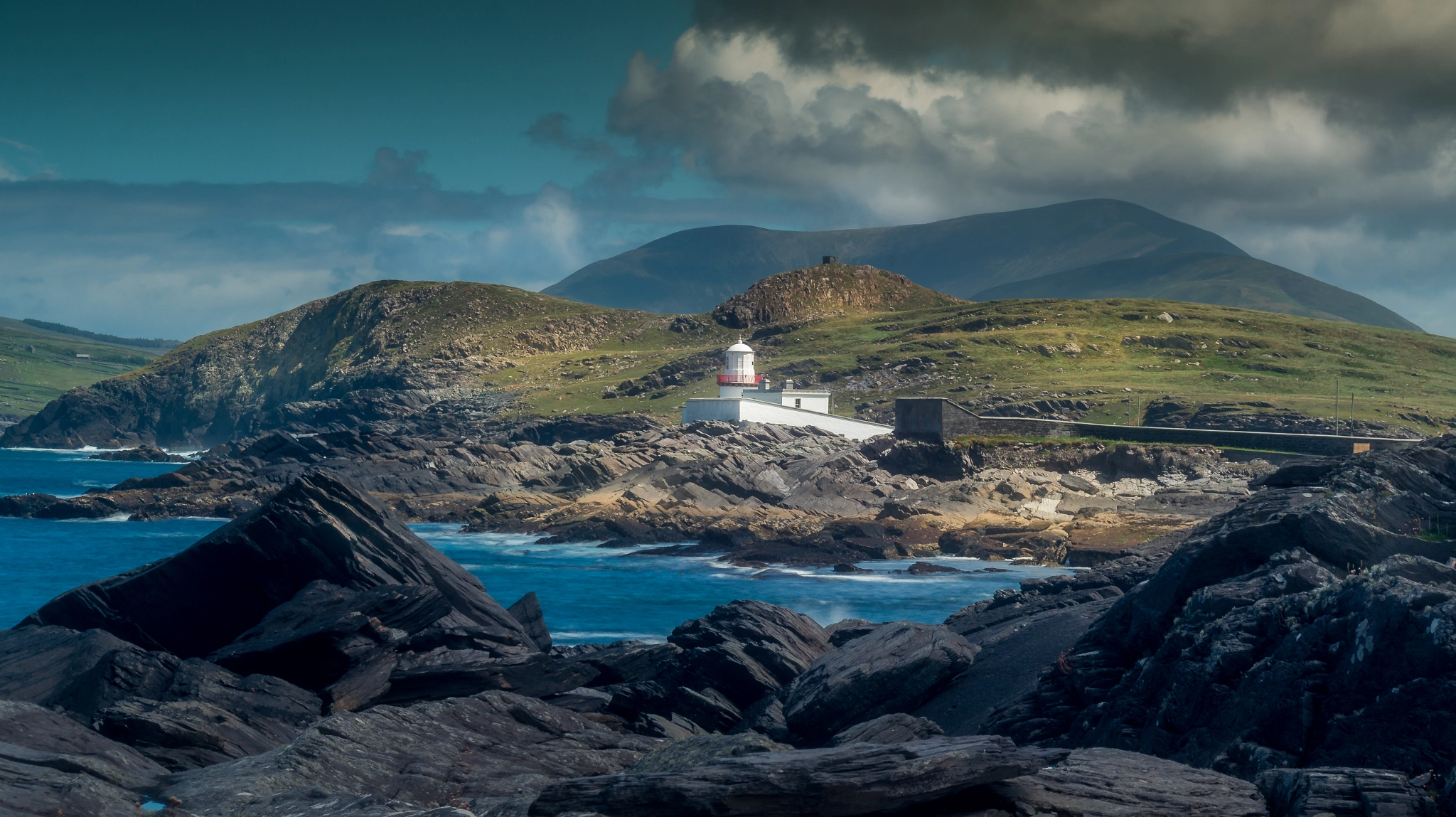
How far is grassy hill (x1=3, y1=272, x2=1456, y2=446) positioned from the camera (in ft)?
272

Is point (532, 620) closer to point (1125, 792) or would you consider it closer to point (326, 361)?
point (1125, 792)

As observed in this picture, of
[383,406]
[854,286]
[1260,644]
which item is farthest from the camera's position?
[854,286]

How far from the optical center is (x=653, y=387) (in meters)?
97.6

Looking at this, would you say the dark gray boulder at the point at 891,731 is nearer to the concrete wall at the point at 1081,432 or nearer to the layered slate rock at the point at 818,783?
the layered slate rock at the point at 818,783

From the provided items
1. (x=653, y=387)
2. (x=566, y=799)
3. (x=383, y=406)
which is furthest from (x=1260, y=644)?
(x=383, y=406)

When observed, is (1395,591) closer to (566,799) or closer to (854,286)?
(566,799)

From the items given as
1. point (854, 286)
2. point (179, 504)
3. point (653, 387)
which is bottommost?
point (179, 504)

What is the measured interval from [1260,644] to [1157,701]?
1.20 metres

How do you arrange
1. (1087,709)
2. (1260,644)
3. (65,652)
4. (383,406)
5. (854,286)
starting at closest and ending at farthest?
(1260,644)
(1087,709)
(65,652)
(383,406)
(854,286)

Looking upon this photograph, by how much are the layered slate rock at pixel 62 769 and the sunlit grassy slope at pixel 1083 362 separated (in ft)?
217

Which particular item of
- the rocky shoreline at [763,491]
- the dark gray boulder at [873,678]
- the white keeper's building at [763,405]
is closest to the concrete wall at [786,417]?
the white keeper's building at [763,405]

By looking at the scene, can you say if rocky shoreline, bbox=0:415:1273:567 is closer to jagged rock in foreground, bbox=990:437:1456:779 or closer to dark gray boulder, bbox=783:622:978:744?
dark gray boulder, bbox=783:622:978:744

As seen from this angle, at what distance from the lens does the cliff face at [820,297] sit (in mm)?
132750

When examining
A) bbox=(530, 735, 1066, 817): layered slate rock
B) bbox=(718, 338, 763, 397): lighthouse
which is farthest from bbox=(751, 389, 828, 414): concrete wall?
bbox=(530, 735, 1066, 817): layered slate rock
